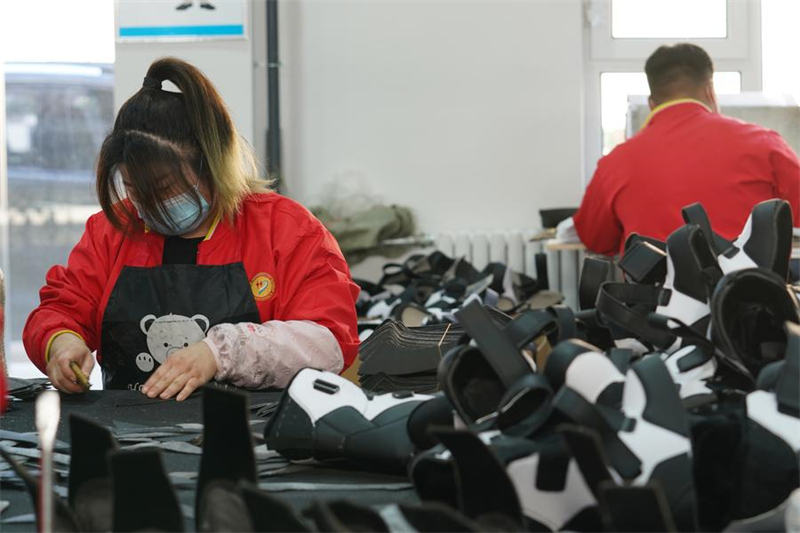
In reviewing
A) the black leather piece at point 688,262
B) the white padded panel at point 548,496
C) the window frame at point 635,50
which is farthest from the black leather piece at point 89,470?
the window frame at point 635,50

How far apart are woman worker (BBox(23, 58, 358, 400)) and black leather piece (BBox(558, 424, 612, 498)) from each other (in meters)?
1.00

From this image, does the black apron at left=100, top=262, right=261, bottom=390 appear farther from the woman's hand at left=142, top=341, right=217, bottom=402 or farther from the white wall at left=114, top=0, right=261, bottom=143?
the white wall at left=114, top=0, right=261, bottom=143

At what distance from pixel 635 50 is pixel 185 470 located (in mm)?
4258

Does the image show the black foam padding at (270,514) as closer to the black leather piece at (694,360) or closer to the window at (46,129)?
the black leather piece at (694,360)

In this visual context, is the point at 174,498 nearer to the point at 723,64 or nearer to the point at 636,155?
the point at 636,155

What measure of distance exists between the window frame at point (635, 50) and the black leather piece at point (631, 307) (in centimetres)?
383

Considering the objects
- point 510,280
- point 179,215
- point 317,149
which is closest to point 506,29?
point 317,149

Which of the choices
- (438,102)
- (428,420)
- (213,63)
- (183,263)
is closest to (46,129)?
(213,63)

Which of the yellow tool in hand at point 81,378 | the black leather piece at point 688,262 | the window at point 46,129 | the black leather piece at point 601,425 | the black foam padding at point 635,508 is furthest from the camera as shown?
the window at point 46,129

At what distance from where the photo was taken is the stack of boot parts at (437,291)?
3261 millimetres

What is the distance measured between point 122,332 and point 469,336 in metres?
1.02

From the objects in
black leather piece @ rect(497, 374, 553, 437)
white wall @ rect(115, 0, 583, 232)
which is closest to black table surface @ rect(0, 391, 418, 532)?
black leather piece @ rect(497, 374, 553, 437)

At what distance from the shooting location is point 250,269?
1793 mm

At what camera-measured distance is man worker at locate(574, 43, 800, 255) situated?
324cm
